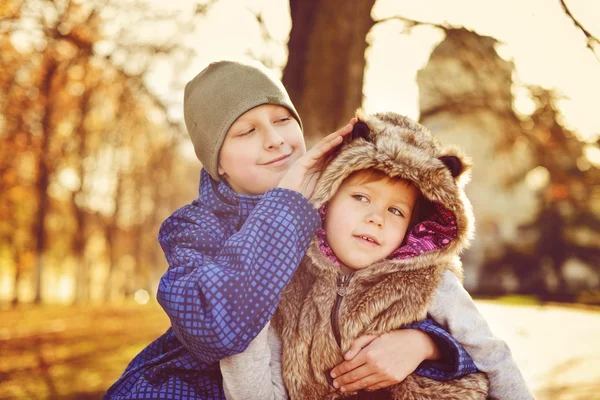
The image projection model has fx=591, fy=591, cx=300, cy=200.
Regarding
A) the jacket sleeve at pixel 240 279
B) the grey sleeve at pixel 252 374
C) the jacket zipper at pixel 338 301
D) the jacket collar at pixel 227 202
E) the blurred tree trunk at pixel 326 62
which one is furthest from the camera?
the blurred tree trunk at pixel 326 62

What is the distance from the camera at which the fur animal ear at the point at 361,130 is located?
2.63m

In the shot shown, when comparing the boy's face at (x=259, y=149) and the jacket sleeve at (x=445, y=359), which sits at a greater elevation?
the boy's face at (x=259, y=149)

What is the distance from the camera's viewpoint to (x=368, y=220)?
2521 millimetres

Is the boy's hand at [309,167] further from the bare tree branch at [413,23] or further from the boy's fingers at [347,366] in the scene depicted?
the bare tree branch at [413,23]

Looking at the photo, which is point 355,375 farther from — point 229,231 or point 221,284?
point 229,231

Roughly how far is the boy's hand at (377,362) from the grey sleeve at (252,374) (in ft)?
0.87

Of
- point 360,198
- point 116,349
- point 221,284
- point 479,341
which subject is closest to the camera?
point 221,284

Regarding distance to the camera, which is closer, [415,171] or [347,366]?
[347,366]

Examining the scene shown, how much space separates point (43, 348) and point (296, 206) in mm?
12337

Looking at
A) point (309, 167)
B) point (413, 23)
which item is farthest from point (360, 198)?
point (413, 23)

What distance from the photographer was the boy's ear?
8.63 feet

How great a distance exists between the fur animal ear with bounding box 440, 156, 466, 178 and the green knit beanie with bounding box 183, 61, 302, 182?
82 cm

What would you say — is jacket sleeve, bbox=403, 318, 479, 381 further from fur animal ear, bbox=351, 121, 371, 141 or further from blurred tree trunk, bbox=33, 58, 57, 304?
blurred tree trunk, bbox=33, 58, 57, 304

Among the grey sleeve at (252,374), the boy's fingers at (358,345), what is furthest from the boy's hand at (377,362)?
the grey sleeve at (252,374)
